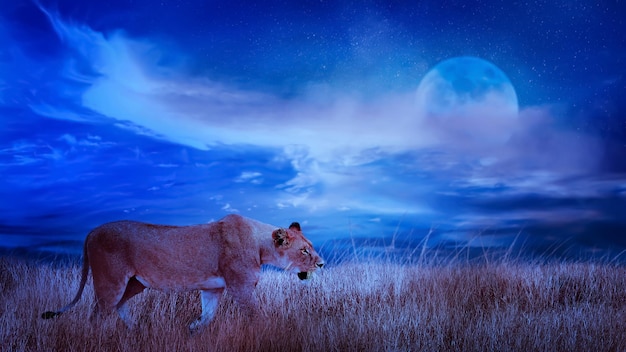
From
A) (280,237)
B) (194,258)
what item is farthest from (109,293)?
(280,237)

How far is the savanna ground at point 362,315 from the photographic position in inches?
273

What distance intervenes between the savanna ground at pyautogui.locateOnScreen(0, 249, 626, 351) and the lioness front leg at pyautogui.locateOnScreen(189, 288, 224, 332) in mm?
142

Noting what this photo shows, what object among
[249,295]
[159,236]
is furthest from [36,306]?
[249,295]

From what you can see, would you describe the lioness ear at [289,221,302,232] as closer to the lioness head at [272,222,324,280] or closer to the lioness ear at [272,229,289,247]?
the lioness head at [272,222,324,280]

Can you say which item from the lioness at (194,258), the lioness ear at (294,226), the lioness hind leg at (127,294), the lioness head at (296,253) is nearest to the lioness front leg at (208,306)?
the lioness at (194,258)

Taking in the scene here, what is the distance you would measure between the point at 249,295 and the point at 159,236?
1.29 metres

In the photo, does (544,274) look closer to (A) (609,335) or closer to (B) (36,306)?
(A) (609,335)

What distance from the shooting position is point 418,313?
796cm

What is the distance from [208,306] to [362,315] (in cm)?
186

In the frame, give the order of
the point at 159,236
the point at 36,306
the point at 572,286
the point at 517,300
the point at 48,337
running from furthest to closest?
the point at 572,286 → the point at 517,300 → the point at 36,306 → the point at 159,236 → the point at 48,337

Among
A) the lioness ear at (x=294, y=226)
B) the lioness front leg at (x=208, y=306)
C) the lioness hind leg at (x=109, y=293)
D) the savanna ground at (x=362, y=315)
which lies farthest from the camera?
the lioness ear at (x=294, y=226)

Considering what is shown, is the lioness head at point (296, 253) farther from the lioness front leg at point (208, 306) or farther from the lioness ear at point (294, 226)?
the lioness front leg at point (208, 306)

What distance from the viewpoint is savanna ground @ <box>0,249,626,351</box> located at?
6.94m

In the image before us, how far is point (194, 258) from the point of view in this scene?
7.46 m
